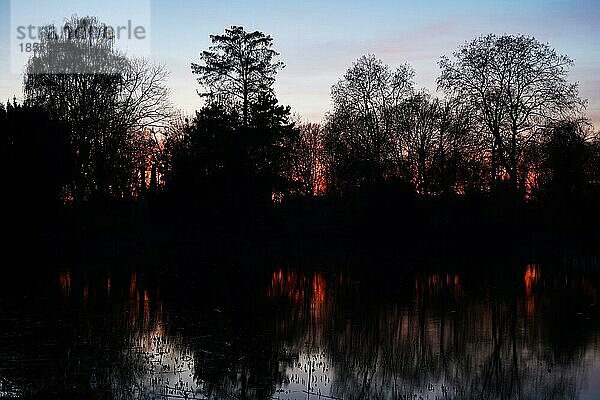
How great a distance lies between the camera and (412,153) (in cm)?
5038

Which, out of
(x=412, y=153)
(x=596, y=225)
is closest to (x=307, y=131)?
(x=412, y=153)

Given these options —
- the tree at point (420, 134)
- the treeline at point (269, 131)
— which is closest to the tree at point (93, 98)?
the treeline at point (269, 131)

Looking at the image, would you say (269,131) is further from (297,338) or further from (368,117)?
(297,338)

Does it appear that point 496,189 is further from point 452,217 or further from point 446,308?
point 446,308

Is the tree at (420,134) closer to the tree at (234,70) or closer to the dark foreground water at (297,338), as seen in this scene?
the tree at (234,70)

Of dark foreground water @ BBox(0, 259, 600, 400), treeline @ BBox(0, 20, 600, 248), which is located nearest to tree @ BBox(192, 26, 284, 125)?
treeline @ BBox(0, 20, 600, 248)

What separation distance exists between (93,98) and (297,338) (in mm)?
30913

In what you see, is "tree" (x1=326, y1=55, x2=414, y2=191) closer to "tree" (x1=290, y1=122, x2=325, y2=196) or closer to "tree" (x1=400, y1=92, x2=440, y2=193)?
"tree" (x1=400, y1=92, x2=440, y2=193)

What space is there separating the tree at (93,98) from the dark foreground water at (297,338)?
1713 cm

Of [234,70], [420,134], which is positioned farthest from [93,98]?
[420,134]

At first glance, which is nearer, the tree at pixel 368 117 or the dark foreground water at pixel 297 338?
the dark foreground water at pixel 297 338

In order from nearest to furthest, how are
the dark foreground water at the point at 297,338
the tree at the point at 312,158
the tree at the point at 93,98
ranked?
the dark foreground water at the point at 297,338 → the tree at the point at 93,98 → the tree at the point at 312,158

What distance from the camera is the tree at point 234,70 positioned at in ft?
148

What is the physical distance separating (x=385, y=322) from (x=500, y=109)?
2792cm
